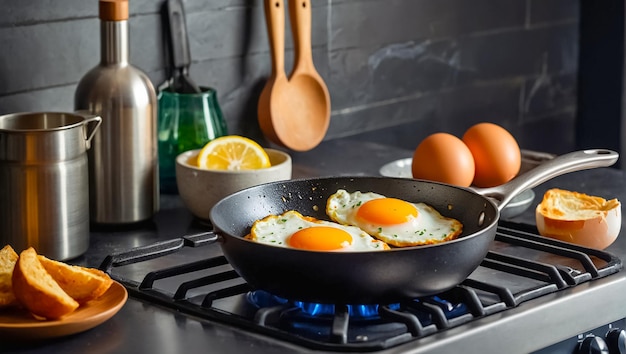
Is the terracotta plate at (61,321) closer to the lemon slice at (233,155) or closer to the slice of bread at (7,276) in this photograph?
the slice of bread at (7,276)

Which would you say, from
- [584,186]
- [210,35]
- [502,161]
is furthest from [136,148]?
[584,186]

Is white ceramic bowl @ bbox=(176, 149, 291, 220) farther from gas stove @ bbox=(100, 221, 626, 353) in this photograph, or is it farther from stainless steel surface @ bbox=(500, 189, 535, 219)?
stainless steel surface @ bbox=(500, 189, 535, 219)

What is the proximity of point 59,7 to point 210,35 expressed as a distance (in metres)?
0.37

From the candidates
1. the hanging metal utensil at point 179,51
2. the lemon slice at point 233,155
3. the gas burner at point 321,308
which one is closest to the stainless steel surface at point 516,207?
the lemon slice at point 233,155

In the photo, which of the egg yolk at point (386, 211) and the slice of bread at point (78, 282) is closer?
the slice of bread at point (78, 282)

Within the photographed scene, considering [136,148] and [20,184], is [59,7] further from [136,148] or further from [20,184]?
[20,184]

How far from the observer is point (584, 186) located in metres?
2.00

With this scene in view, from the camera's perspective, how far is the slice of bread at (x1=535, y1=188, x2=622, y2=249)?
1.56m

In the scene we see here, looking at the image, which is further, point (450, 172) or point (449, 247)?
point (450, 172)

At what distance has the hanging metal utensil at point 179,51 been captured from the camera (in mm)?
1981

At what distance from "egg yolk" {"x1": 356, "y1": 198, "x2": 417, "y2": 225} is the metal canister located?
42 cm

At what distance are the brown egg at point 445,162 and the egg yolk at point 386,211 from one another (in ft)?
1.09

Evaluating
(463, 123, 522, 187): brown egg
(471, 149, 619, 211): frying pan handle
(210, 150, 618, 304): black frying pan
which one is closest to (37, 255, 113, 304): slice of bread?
(210, 150, 618, 304): black frying pan

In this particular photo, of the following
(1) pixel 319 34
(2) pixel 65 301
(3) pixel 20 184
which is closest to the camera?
(2) pixel 65 301
